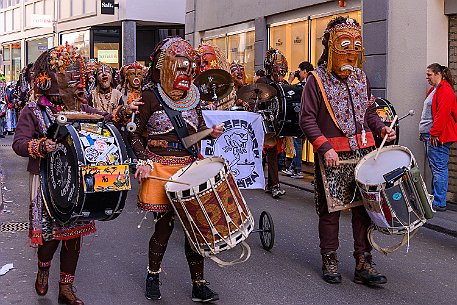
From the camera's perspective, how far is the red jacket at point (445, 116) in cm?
980

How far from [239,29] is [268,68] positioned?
280 inches

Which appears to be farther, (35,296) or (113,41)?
(113,41)

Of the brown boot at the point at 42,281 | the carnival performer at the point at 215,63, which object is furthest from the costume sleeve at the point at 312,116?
the carnival performer at the point at 215,63

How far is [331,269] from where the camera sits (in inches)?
247

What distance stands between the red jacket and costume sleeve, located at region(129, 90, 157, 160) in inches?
211

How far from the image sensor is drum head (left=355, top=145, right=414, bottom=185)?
19.0ft

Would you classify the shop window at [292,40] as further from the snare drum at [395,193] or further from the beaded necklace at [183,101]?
the beaded necklace at [183,101]

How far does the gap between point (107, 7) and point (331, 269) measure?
22188 mm

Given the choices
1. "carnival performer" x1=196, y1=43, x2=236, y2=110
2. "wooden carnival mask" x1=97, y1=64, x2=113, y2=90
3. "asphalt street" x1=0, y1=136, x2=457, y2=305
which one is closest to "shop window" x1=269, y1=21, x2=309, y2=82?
"wooden carnival mask" x1=97, y1=64, x2=113, y2=90

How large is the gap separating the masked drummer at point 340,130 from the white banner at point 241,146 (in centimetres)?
200

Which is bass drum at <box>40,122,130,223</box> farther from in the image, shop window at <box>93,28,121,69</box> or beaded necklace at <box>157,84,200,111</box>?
shop window at <box>93,28,121,69</box>

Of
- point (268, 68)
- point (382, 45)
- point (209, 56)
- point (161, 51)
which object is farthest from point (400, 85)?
point (161, 51)

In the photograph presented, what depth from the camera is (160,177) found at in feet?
18.1

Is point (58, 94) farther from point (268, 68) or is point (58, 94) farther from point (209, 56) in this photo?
point (268, 68)
